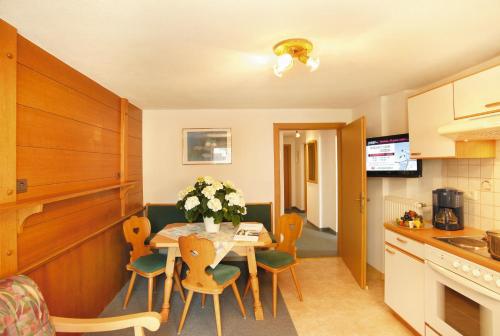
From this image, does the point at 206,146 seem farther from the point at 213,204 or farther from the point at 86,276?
the point at 86,276

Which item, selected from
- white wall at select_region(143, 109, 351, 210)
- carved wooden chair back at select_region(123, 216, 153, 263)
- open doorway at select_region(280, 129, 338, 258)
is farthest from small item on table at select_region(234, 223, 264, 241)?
open doorway at select_region(280, 129, 338, 258)

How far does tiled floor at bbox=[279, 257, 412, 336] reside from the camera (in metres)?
2.17

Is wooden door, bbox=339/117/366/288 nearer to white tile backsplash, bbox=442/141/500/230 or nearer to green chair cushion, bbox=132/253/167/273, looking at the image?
white tile backsplash, bbox=442/141/500/230

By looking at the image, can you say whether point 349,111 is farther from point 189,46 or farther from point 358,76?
point 189,46

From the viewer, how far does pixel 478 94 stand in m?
1.75

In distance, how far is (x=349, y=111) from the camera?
3.78 metres

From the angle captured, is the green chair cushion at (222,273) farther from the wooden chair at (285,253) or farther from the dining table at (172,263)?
the wooden chair at (285,253)

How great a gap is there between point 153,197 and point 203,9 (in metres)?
2.87

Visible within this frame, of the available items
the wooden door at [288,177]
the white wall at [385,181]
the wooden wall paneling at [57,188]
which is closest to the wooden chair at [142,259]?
the wooden wall paneling at [57,188]

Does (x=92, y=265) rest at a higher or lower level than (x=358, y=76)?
lower

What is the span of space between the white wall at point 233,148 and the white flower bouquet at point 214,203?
1.10m

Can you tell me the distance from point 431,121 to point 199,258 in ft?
7.46

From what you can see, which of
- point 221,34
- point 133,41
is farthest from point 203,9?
point 133,41

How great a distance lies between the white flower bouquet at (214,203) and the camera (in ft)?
7.92
